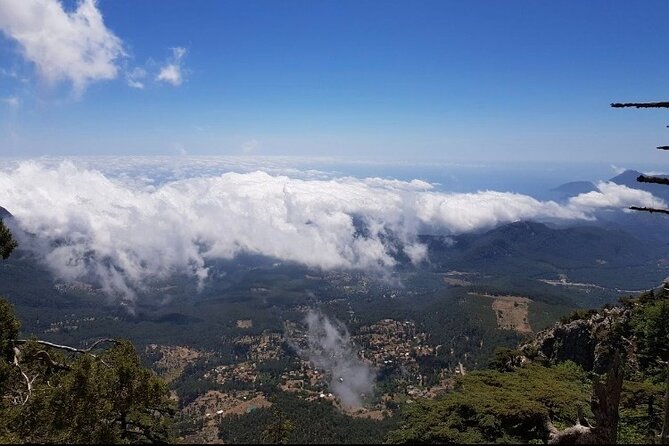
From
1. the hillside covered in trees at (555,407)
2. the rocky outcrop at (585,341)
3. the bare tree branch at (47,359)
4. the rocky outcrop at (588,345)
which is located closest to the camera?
Answer: the hillside covered in trees at (555,407)

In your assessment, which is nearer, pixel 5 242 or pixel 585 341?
pixel 5 242

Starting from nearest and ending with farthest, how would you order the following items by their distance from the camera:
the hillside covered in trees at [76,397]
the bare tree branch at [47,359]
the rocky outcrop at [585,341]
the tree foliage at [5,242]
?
the hillside covered in trees at [76,397]
the bare tree branch at [47,359]
the tree foliage at [5,242]
the rocky outcrop at [585,341]

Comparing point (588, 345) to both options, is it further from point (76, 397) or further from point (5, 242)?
point (5, 242)

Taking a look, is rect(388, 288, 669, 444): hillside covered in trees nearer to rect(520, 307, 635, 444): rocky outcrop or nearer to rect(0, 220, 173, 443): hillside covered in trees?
rect(520, 307, 635, 444): rocky outcrop

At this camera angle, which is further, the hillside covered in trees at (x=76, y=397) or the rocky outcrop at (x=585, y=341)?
the rocky outcrop at (x=585, y=341)

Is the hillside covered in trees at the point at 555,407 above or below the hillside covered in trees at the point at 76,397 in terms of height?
below

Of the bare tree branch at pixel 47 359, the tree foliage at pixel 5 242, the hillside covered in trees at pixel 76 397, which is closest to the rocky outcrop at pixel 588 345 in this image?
the hillside covered in trees at pixel 76 397

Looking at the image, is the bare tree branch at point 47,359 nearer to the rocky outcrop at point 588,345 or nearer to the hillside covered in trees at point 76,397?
the hillside covered in trees at point 76,397

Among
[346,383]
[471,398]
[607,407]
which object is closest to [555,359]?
[471,398]

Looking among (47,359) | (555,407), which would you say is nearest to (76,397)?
(47,359)

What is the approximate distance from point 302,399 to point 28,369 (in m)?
124

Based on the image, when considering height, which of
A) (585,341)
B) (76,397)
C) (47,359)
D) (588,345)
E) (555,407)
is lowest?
(588,345)

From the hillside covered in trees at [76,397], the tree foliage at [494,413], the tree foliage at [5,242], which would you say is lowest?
the tree foliage at [494,413]

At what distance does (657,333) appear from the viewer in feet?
125
